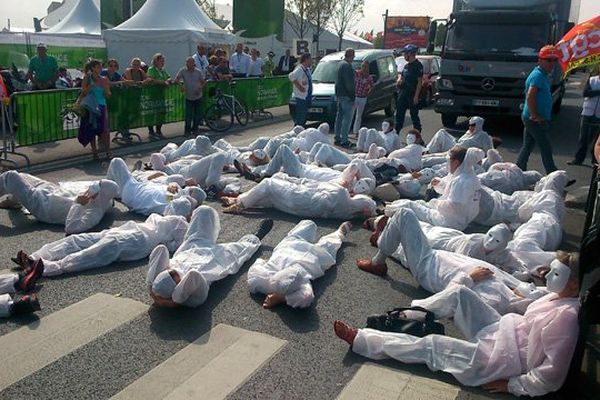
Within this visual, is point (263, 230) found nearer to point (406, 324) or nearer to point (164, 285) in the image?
point (164, 285)

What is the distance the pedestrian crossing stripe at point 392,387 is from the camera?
3600 millimetres

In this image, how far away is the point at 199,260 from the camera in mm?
5148

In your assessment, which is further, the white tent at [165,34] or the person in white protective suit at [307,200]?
the white tent at [165,34]

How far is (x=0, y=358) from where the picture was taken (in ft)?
12.8

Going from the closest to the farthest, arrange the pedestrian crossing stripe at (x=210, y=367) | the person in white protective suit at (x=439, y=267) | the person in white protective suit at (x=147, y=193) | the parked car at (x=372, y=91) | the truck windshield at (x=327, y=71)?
the pedestrian crossing stripe at (x=210, y=367), the person in white protective suit at (x=439, y=267), the person in white protective suit at (x=147, y=193), the parked car at (x=372, y=91), the truck windshield at (x=327, y=71)

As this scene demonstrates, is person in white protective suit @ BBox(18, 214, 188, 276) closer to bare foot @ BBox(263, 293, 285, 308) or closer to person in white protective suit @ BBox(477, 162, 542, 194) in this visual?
bare foot @ BBox(263, 293, 285, 308)

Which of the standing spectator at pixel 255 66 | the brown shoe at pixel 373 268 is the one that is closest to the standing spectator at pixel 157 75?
the standing spectator at pixel 255 66

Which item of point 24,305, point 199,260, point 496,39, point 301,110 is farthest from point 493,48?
point 24,305

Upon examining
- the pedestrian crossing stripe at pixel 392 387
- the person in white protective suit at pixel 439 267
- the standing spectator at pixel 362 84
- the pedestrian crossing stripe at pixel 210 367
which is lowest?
the pedestrian crossing stripe at pixel 210 367

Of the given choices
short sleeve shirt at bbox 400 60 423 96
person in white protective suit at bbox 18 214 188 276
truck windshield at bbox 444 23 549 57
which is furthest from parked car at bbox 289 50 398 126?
person in white protective suit at bbox 18 214 188 276

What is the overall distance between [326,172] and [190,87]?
6191 mm

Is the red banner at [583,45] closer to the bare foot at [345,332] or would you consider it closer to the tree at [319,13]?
the bare foot at [345,332]

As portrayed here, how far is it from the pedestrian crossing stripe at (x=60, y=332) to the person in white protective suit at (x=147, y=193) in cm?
239

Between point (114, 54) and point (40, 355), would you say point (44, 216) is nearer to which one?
point (40, 355)
